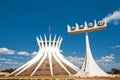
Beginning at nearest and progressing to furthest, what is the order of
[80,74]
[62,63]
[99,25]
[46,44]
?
[99,25] → [80,74] → [62,63] → [46,44]

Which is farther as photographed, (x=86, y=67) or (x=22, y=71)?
(x=22, y=71)

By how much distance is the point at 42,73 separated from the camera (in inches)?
1870

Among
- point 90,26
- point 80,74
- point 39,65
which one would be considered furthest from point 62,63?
point 90,26

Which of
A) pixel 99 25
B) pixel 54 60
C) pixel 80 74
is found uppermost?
pixel 99 25

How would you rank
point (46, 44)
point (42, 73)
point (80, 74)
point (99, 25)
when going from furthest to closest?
point (46, 44), point (42, 73), point (80, 74), point (99, 25)

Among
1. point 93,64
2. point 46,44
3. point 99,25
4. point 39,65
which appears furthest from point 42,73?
point 99,25

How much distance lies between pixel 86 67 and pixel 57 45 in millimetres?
23733

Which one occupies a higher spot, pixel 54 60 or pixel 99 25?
pixel 99 25

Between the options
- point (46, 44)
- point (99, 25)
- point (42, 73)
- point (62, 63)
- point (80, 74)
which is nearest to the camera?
point (99, 25)

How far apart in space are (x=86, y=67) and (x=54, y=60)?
741 inches

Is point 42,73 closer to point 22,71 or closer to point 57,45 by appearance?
point 22,71

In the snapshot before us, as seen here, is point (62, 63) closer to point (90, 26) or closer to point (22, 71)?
point (22, 71)

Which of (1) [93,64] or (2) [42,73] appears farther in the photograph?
(2) [42,73]

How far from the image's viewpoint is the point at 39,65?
49.9 meters
